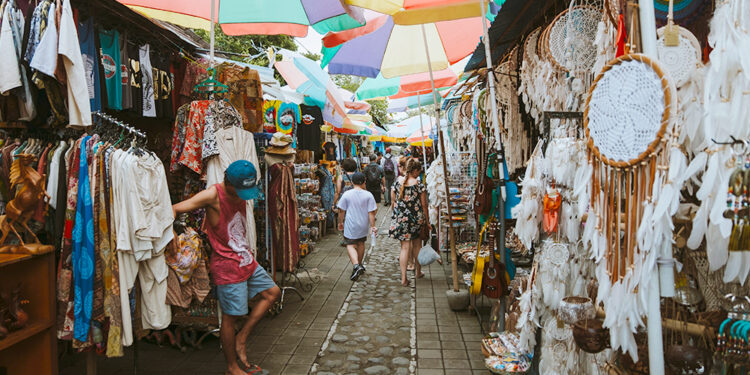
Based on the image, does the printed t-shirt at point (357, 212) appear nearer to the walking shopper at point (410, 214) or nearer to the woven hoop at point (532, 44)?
the walking shopper at point (410, 214)

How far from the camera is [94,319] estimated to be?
2939 millimetres

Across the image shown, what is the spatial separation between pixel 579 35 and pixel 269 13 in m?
3.09

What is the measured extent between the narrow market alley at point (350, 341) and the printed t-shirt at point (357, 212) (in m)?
0.80

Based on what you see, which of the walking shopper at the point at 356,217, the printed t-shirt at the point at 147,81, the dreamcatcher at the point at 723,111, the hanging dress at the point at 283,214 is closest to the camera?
the dreamcatcher at the point at 723,111

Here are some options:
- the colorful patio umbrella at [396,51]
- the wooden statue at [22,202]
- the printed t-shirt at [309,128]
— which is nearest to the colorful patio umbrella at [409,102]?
the printed t-shirt at [309,128]

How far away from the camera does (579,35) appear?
2775 millimetres

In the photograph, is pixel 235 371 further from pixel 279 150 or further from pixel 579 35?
pixel 579 35

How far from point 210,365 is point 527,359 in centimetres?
270

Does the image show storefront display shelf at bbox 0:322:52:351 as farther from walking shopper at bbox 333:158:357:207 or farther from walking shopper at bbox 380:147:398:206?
walking shopper at bbox 380:147:398:206

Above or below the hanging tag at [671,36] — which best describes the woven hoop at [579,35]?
above

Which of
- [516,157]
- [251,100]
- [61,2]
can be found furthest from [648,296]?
[251,100]

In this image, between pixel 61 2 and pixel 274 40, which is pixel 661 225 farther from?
pixel 274 40

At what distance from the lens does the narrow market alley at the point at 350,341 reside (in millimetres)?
4020

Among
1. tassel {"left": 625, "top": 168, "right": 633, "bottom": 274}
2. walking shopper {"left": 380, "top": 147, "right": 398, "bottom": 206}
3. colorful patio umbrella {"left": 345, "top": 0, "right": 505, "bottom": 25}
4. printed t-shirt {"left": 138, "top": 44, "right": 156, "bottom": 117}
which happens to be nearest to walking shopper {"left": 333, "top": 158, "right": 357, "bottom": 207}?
printed t-shirt {"left": 138, "top": 44, "right": 156, "bottom": 117}
